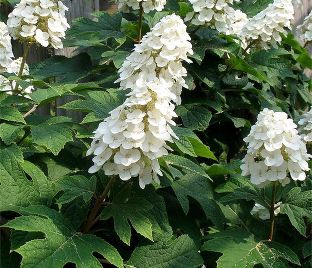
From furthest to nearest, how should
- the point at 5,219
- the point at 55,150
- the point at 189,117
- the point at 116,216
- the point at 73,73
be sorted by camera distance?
the point at 73,73
the point at 189,117
the point at 5,219
the point at 55,150
the point at 116,216

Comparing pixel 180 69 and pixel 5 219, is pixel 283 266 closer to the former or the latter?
pixel 180 69

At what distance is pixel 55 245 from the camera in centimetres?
170

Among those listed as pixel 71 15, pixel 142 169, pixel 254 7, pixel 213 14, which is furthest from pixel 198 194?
pixel 254 7

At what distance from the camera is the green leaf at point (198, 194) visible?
2.10 metres

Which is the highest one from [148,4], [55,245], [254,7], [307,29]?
[148,4]

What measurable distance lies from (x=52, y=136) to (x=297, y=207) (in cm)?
85

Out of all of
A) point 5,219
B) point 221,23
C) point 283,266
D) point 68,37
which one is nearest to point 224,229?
point 283,266

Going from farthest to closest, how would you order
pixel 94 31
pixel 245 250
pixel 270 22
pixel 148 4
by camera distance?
pixel 270 22
pixel 94 31
pixel 148 4
pixel 245 250

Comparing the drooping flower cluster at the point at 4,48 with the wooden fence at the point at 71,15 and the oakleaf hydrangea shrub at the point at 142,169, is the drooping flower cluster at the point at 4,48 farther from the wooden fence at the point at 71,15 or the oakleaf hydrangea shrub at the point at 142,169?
the wooden fence at the point at 71,15

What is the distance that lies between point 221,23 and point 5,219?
1426 millimetres

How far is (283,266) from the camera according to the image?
1.92 meters

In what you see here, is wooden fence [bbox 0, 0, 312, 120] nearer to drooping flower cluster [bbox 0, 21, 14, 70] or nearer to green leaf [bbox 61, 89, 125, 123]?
drooping flower cluster [bbox 0, 21, 14, 70]

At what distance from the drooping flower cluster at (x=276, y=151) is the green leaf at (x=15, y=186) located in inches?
27.0

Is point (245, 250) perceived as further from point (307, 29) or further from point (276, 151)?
point (307, 29)
